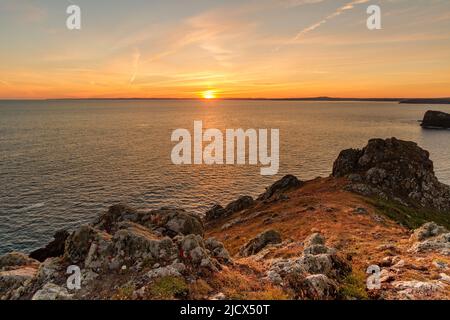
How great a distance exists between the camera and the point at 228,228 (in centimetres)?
5503

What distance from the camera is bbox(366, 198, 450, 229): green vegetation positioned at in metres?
47.6

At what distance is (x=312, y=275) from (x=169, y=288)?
7.76m

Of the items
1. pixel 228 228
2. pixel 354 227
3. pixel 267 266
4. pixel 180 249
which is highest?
pixel 180 249

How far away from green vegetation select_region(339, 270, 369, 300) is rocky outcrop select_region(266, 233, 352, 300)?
1.07ft

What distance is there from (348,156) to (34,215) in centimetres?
6630

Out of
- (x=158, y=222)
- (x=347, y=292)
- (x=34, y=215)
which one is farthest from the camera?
(x=34, y=215)

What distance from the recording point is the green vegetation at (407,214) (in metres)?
47.6

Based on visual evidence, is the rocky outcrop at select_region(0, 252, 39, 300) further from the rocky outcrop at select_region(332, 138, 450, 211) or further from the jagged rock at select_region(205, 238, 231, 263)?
the rocky outcrop at select_region(332, 138, 450, 211)

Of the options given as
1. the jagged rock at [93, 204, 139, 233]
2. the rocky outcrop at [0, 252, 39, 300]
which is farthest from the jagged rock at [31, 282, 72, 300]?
the jagged rock at [93, 204, 139, 233]

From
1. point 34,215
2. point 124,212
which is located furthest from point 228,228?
point 34,215

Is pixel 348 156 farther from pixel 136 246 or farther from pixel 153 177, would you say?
pixel 136 246

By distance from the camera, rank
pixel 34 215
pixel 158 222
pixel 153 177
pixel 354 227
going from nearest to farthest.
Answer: pixel 158 222 < pixel 354 227 < pixel 34 215 < pixel 153 177

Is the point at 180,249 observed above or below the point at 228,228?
above

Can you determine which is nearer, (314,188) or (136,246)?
(136,246)
